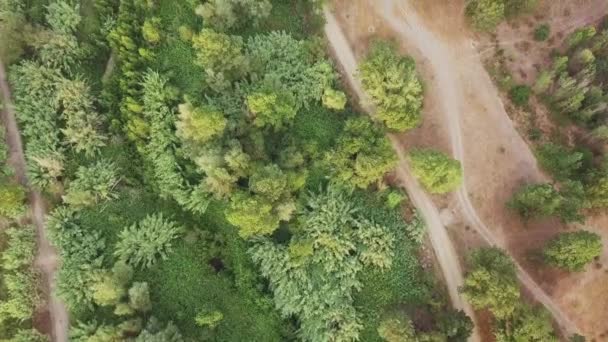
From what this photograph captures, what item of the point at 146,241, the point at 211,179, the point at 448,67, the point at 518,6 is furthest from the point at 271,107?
the point at 518,6

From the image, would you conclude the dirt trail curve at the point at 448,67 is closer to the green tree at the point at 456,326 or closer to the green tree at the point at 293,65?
the green tree at the point at 293,65

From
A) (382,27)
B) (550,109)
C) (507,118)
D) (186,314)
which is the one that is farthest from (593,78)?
(186,314)

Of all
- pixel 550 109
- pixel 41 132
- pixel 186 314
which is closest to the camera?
pixel 186 314

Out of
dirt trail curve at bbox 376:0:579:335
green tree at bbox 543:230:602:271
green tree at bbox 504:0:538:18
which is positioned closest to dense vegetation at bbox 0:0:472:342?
dirt trail curve at bbox 376:0:579:335

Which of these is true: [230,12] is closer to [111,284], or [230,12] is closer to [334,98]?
[334,98]

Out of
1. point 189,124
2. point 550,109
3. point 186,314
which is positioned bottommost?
point 186,314

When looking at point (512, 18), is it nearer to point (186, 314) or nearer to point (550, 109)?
point (550, 109)

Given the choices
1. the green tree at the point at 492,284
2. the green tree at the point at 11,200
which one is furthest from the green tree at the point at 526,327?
the green tree at the point at 11,200
